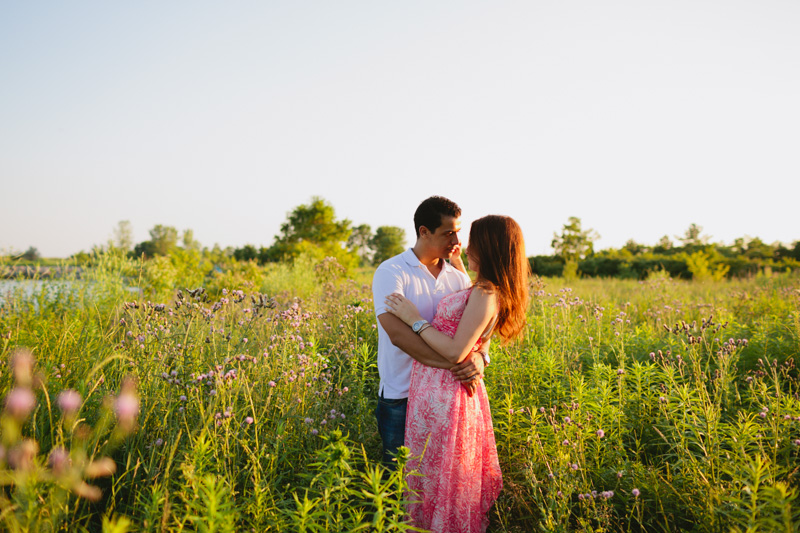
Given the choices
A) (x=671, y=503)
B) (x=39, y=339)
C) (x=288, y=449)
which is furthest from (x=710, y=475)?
(x=39, y=339)

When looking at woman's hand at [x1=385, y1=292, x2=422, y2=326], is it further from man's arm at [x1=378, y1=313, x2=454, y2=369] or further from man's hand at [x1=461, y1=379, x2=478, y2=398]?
man's hand at [x1=461, y1=379, x2=478, y2=398]

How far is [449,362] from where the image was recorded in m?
2.61

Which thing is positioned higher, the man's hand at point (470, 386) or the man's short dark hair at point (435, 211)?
the man's short dark hair at point (435, 211)

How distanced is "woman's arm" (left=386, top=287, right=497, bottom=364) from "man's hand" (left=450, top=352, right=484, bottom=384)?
0.06 m

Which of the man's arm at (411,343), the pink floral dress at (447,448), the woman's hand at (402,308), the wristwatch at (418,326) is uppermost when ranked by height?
the woman's hand at (402,308)

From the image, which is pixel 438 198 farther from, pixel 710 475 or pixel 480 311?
pixel 710 475

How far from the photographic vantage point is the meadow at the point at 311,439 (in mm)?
1740

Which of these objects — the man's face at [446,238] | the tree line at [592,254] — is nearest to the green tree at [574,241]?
the tree line at [592,254]

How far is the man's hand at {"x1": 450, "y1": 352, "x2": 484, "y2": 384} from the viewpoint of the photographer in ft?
8.55

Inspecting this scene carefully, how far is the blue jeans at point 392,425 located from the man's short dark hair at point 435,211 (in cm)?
126

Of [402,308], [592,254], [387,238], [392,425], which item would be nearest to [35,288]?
[392,425]

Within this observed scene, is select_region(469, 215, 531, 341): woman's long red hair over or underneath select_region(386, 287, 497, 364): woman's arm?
over

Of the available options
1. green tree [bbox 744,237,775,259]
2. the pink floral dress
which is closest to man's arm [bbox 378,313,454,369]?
the pink floral dress

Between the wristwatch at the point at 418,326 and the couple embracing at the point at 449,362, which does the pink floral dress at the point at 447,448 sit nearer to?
the couple embracing at the point at 449,362
